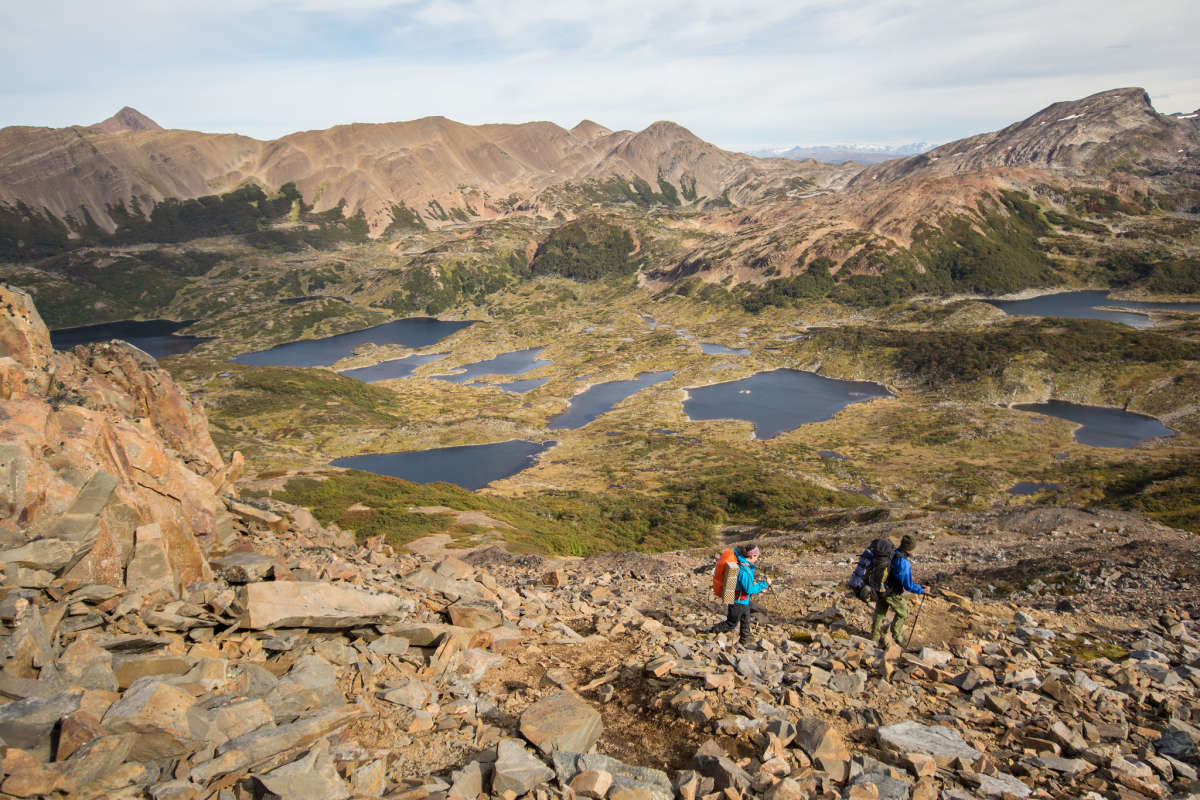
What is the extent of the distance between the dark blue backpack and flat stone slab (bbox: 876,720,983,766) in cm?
653

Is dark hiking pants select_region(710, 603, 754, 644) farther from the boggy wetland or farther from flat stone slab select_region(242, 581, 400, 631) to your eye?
the boggy wetland

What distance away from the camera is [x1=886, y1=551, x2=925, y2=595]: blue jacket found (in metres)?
19.1

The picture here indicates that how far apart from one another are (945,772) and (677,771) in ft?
17.2

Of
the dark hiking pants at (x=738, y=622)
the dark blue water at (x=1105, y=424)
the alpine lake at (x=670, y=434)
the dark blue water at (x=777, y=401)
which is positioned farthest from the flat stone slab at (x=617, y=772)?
the dark blue water at (x=1105, y=424)

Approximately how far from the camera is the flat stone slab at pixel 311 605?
16.1m

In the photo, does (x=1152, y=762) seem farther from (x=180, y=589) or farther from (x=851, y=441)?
(x=851, y=441)

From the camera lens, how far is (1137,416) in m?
145

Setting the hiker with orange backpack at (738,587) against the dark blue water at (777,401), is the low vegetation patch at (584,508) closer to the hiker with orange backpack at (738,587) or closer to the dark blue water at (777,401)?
the hiker with orange backpack at (738,587)

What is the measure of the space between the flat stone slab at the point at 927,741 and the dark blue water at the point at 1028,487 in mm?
98018

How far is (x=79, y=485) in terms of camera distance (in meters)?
17.9

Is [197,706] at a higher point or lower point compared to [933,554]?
higher

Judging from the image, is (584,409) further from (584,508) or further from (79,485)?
(79,485)

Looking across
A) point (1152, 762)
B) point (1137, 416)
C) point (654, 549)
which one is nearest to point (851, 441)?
point (1137, 416)

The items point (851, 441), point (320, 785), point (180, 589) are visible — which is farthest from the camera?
point (851, 441)
